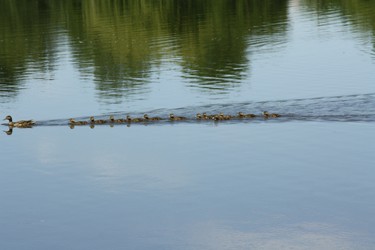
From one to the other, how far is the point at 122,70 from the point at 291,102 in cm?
1764

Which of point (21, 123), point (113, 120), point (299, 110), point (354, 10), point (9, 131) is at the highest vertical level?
point (354, 10)

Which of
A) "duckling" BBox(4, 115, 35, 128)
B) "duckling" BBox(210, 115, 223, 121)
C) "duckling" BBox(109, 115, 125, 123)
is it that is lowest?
"duckling" BBox(210, 115, 223, 121)

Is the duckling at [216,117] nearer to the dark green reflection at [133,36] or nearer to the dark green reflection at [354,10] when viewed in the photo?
the dark green reflection at [133,36]

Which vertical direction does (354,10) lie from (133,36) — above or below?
above

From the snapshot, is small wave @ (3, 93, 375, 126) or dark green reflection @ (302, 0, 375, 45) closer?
small wave @ (3, 93, 375, 126)

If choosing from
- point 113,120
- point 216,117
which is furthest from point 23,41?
point 216,117

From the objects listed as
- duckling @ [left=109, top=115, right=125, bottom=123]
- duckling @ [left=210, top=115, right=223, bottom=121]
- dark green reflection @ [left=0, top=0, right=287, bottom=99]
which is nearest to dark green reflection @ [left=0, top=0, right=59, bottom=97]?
dark green reflection @ [left=0, top=0, right=287, bottom=99]

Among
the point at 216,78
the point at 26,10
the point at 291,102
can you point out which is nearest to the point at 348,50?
the point at 216,78

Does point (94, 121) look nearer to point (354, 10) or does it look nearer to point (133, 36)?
point (133, 36)

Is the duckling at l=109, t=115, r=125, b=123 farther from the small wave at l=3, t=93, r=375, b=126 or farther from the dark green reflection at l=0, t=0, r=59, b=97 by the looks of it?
the dark green reflection at l=0, t=0, r=59, b=97

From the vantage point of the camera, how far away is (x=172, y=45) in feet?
204

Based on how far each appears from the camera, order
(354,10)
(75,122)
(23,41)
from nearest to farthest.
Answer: (75,122), (23,41), (354,10)

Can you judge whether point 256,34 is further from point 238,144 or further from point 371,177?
point 371,177

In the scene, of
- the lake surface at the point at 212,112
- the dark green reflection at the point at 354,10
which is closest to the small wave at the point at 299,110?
the lake surface at the point at 212,112
